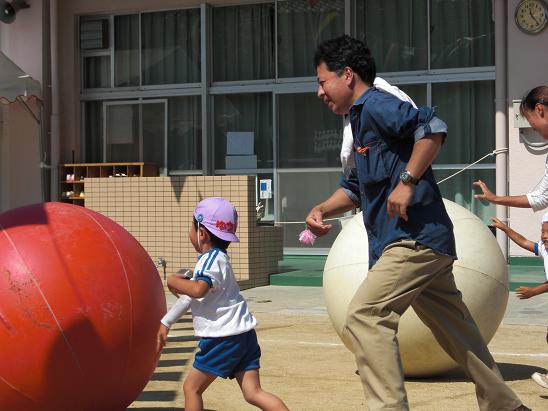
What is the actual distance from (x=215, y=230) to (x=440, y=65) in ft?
42.8

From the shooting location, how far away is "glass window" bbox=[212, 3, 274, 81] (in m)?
19.2

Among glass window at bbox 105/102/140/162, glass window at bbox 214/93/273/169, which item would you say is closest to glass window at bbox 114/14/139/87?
glass window at bbox 105/102/140/162

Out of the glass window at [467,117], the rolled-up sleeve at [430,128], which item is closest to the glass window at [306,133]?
the glass window at [467,117]

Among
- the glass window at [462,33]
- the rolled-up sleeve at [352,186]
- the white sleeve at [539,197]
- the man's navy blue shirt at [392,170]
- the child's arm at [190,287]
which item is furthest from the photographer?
the glass window at [462,33]

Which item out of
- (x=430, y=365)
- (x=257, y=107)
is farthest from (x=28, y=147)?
(x=430, y=365)

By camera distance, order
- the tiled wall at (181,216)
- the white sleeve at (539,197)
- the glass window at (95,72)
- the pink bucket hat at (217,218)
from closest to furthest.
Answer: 1. the pink bucket hat at (217,218)
2. the white sleeve at (539,197)
3. the tiled wall at (181,216)
4. the glass window at (95,72)

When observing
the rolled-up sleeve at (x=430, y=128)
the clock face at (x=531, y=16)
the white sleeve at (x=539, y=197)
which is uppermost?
the clock face at (x=531, y=16)

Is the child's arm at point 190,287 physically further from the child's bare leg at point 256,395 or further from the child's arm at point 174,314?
the child's bare leg at point 256,395

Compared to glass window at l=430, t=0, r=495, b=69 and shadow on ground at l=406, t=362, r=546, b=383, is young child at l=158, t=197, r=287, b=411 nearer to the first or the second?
shadow on ground at l=406, t=362, r=546, b=383

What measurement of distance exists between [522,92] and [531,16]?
49.4 inches

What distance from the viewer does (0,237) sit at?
5.59m

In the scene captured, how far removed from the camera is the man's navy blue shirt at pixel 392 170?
4938mm

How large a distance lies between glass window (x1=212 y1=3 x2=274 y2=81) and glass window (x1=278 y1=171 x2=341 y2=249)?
2103 mm

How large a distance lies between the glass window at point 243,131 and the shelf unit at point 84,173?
1.50 metres
